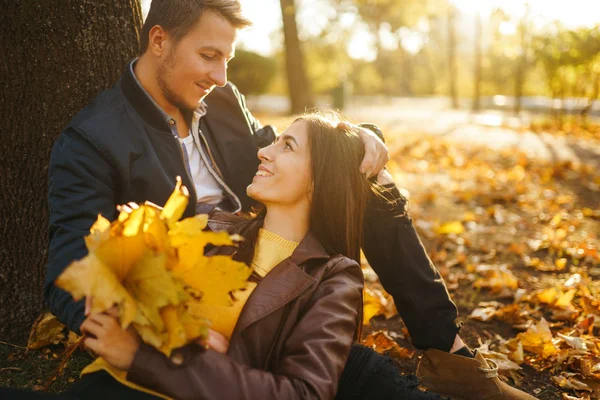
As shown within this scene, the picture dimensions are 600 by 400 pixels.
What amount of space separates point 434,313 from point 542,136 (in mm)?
10035

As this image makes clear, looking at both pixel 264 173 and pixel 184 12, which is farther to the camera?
pixel 184 12

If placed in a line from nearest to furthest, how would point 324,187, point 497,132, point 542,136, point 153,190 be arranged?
point 324,187 < point 153,190 < point 542,136 < point 497,132

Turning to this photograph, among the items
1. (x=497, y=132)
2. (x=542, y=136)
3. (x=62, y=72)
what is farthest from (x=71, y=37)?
(x=497, y=132)

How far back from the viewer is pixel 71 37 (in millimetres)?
2635

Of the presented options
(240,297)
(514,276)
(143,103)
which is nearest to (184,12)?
(143,103)

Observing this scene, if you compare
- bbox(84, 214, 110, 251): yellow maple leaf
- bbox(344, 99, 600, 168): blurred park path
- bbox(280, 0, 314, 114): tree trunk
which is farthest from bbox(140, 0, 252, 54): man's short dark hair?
bbox(280, 0, 314, 114): tree trunk

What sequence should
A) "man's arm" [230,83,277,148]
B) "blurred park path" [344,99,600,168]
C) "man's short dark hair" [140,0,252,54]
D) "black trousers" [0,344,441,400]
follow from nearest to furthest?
"black trousers" [0,344,441,400] < "man's short dark hair" [140,0,252,54] < "man's arm" [230,83,277,148] < "blurred park path" [344,99,600,168]

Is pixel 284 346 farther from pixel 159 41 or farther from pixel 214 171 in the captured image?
pixel 159 41

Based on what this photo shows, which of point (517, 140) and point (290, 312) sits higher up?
point (290, 312)

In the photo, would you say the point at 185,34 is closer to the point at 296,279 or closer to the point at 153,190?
the point at 153,190

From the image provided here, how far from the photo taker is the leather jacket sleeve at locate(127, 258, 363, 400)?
159 cm

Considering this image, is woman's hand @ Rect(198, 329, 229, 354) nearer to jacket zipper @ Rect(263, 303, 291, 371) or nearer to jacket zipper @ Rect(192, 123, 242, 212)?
jacket zipper @ Rect(263, 303, 291, 371)

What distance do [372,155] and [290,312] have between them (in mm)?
837

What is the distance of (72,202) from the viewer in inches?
83.1
